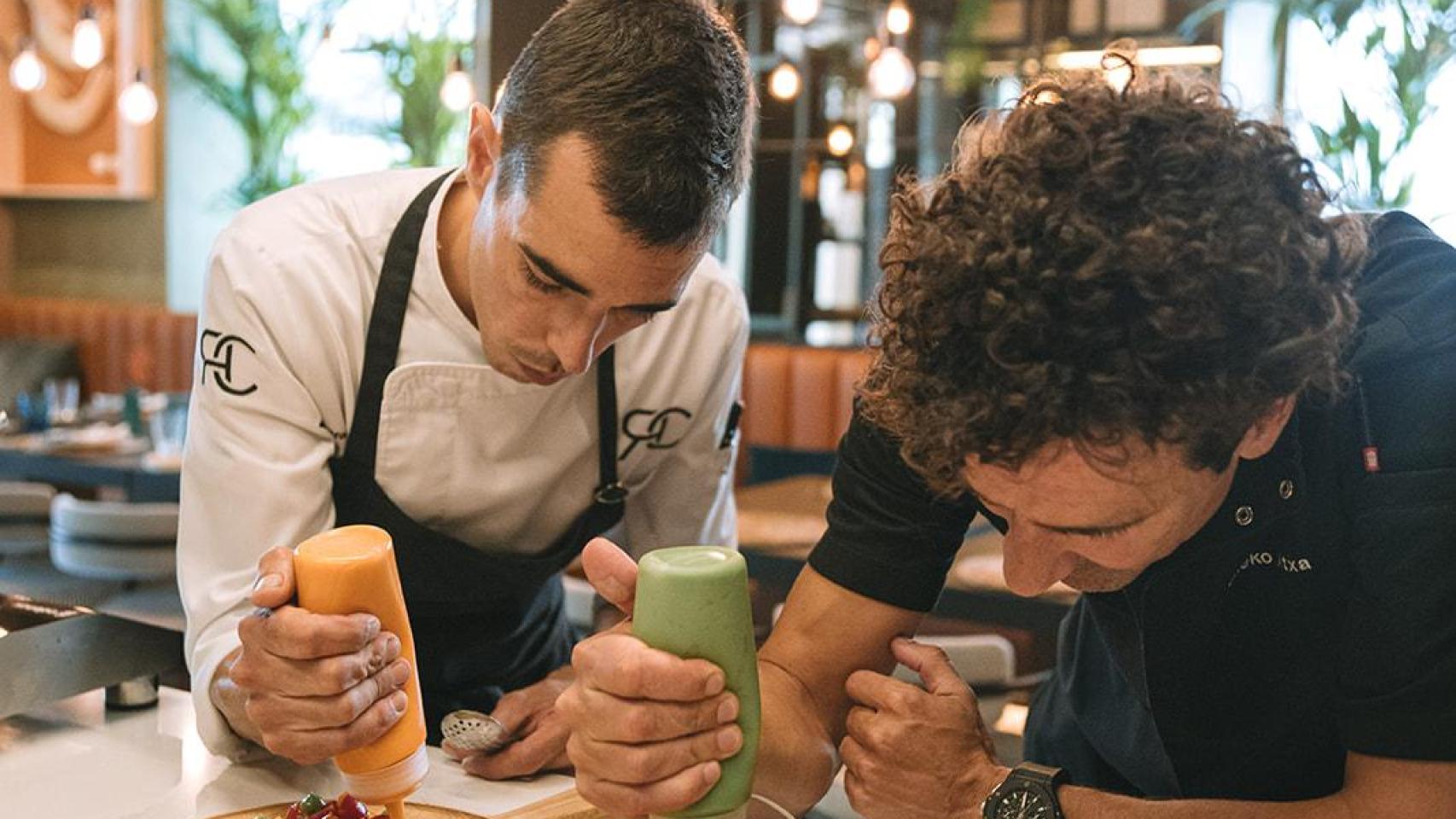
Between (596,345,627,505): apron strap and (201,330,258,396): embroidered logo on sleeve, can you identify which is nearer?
(201,330,258,396): embroidered logo on sleeve

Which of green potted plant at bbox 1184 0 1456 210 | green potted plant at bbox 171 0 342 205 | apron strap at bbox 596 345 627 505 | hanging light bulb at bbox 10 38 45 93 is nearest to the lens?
apron strap at bbox 596 345 627 505

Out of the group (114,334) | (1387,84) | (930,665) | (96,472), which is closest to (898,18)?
(1387,84)

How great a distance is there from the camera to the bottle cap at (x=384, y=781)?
1324mm

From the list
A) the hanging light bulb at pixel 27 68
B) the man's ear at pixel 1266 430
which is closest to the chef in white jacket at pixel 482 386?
the man's ear at pixel 1266 430

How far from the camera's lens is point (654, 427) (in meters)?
1.95

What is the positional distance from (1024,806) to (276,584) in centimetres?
70

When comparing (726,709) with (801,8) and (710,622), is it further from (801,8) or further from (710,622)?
(801,8)

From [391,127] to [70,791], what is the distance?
6.64m

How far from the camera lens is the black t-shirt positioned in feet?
4.07

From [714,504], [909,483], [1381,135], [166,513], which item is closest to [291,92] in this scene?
[166,513]

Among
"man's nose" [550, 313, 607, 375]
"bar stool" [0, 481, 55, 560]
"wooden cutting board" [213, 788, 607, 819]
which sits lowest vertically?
"bar stool" [0, 481, 55, 560]

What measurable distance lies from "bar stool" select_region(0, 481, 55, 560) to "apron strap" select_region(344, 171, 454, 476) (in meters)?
3.17

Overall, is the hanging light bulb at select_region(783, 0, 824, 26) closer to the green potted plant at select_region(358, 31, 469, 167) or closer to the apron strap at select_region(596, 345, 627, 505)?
the green potted plant at select_region(358, 31, 469, 167)

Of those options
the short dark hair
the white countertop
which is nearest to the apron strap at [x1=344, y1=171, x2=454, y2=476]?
the short dark hair
